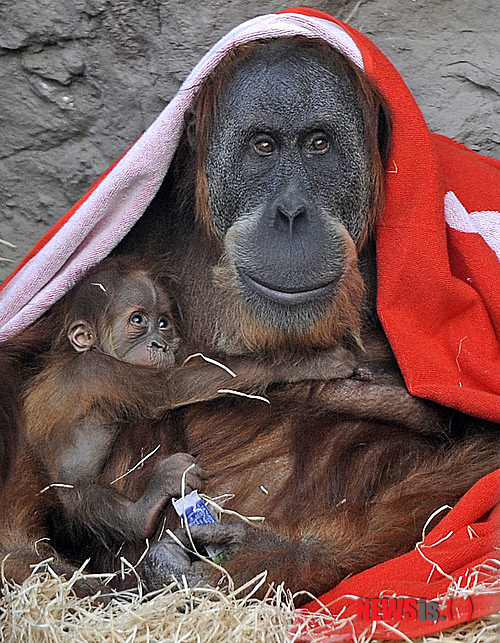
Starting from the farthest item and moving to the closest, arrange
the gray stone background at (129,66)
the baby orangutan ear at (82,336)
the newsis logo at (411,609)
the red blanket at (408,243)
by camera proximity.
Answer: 1. the gray stone background at (129,66)
2. the baby orangutan ear at (82,336)
3. the red blanket at (408,243)
4. the newsis logo at (411,609)

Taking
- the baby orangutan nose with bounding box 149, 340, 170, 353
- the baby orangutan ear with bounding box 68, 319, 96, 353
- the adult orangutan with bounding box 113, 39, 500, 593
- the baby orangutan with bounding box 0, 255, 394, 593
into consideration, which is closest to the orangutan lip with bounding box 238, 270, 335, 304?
the adult orangutan with bounding box 113, 39, 500, 593

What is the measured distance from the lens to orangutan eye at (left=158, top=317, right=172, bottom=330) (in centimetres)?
226

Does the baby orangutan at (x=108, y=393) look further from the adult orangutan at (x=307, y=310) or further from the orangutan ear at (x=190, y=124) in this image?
the orangutan ear at (x=190, y=124)

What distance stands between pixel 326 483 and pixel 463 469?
285 mm

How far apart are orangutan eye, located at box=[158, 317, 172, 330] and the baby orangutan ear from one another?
0.16 m

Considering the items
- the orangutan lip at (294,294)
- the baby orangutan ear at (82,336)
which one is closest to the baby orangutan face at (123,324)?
the baby orangutan ear at (82,336)

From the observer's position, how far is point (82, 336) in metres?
2.23

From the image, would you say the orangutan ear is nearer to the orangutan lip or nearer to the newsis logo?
the orangutan lip


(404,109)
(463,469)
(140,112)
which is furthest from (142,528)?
(140,112)

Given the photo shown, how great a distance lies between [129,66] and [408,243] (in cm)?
125

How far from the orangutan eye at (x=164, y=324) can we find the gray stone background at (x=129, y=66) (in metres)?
0.96

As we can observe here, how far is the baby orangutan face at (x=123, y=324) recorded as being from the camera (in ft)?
7.26

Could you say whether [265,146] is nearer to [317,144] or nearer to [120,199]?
[317,144]

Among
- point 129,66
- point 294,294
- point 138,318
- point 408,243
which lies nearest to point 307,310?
point 294,294
